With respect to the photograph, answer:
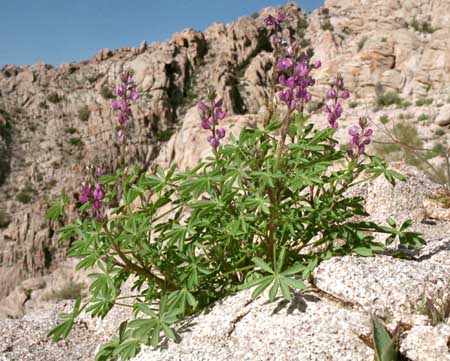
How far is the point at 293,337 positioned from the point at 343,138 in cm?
1134

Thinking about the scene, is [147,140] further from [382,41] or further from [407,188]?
[407,188]

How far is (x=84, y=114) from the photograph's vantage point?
2356 centimetres

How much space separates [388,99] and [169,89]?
1241 centimetres

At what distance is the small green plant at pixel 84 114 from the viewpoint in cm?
2353

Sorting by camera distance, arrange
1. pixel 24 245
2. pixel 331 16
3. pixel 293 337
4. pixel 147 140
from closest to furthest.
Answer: pixel 293 337
pixel 24 245
pixel 147 140
pixel 331 16

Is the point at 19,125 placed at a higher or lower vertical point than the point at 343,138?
higher

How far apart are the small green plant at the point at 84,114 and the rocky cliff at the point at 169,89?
0.11m

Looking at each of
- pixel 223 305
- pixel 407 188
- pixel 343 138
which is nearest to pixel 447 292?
pixel 223 305

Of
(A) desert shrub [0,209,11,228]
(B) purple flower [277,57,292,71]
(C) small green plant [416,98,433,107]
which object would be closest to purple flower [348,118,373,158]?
(B) purple flower [277,57,292,71]

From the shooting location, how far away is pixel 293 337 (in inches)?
77.2

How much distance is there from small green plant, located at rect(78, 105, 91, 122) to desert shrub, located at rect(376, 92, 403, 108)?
15479 millimetres

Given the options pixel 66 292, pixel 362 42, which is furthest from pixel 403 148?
pixel 362 42

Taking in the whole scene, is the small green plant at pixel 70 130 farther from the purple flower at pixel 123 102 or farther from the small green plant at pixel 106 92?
the purple flower at pixel 123 102

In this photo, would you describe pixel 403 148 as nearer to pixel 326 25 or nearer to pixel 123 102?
pixel 123 102
